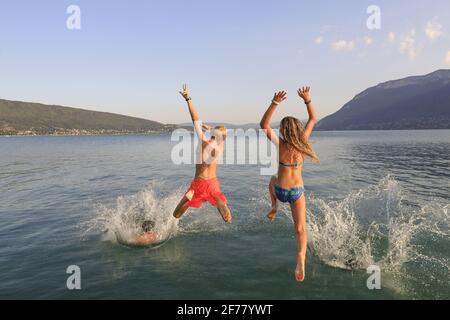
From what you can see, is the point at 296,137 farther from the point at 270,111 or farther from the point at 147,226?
the point at 147,226

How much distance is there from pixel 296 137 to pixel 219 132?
2.58 m

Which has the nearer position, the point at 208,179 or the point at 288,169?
the point at 288,169

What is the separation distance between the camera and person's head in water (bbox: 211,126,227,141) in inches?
331

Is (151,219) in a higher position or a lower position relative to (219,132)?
lower

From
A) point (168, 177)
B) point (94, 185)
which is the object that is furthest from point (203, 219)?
point (168, 177)

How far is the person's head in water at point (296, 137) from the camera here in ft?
20.8

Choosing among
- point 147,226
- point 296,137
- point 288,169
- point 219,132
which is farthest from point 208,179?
point 147,226

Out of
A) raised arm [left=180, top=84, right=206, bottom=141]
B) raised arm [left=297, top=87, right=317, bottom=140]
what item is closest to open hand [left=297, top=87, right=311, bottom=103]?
raised arm [left=297, top=87, right=317, bottom=140]

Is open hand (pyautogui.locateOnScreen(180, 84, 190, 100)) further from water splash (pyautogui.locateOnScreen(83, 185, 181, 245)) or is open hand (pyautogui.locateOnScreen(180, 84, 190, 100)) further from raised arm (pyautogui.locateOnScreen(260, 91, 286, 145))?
water splash (pyautogui.locateOnScreen(83, 185, 181, 245))

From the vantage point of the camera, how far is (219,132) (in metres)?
8.41

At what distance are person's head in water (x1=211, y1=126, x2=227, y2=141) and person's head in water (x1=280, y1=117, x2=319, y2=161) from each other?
229 centimetres

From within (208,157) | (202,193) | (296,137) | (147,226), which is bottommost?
(147,226)
